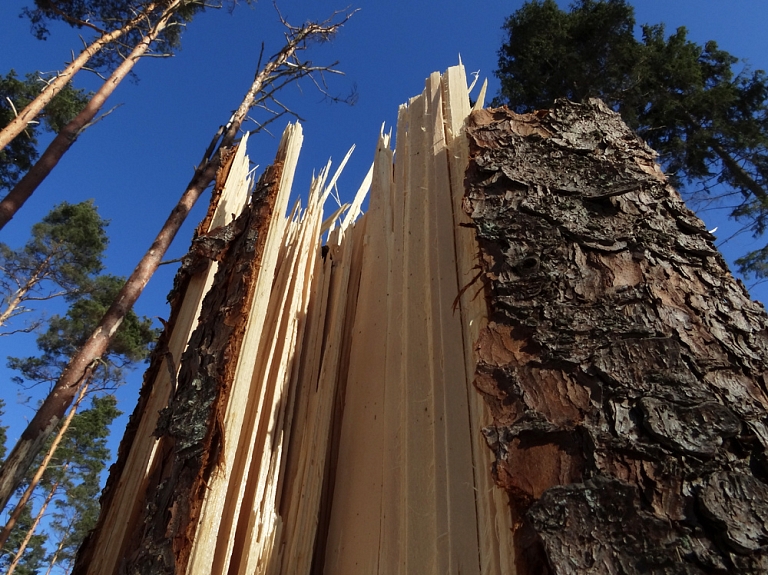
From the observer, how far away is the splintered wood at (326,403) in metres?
1.21

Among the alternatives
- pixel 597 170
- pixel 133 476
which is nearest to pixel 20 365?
pixel 133 476

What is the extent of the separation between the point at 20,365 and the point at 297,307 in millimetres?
22918

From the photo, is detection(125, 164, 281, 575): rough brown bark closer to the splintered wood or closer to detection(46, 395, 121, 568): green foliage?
the splintered wood

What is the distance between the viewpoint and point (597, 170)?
1330mm

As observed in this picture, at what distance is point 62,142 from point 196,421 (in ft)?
28.2

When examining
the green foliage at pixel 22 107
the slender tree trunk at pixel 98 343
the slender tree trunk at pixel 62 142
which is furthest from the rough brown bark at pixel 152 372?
the green foliage at pixel 22 107

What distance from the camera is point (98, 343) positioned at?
6289 millimetres

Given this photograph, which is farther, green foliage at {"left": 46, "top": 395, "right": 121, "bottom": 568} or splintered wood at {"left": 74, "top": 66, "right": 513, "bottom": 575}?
green foliage at {"left": 46, "top": 395, "right": 121, "bottom": 568}

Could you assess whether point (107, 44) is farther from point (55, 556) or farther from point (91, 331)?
point (55, 556)

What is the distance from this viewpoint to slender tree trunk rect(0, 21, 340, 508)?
5.59 m

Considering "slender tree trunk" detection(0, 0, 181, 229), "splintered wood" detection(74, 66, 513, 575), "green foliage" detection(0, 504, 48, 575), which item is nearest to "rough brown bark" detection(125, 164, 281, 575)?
"splintered wood" detection(74, 66, 513, 575)

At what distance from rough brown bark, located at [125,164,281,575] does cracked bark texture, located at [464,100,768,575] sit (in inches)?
32.4

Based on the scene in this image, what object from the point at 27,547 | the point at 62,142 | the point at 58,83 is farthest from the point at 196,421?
the point at 27,547

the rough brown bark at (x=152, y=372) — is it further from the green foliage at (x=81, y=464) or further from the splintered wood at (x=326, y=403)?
the green foliage at (x=81, y=464)
